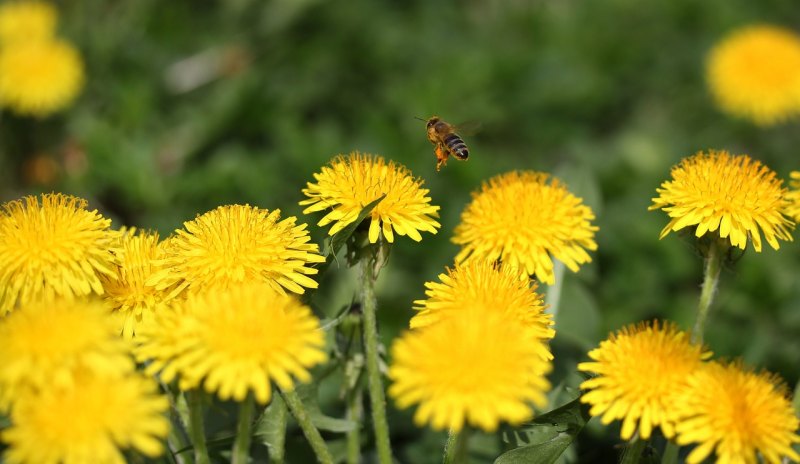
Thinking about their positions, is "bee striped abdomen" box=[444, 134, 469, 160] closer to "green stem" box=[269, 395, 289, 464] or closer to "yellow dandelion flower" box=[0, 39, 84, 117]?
"green stem" box=[269, 395, 289, 464]

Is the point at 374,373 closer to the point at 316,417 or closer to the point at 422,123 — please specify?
the point at 316,417

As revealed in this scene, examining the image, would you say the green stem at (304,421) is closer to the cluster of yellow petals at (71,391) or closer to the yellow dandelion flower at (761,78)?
the cluster of yellow petals at (71,391)

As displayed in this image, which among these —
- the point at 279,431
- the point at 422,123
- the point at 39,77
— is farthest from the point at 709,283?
the point at 39,77

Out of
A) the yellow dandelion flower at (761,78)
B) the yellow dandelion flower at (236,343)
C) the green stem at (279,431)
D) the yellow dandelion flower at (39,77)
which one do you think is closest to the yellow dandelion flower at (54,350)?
the yellow dandelion flower at (236,343)

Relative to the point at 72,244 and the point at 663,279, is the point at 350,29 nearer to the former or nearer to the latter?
the point at 663,279

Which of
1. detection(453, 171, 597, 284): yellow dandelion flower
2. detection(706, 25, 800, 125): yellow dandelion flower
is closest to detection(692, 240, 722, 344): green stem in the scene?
Answer: detection(453, 171, 597, 284): yellow dandelion flower

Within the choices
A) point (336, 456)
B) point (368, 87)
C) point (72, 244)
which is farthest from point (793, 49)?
point (72, 244)
